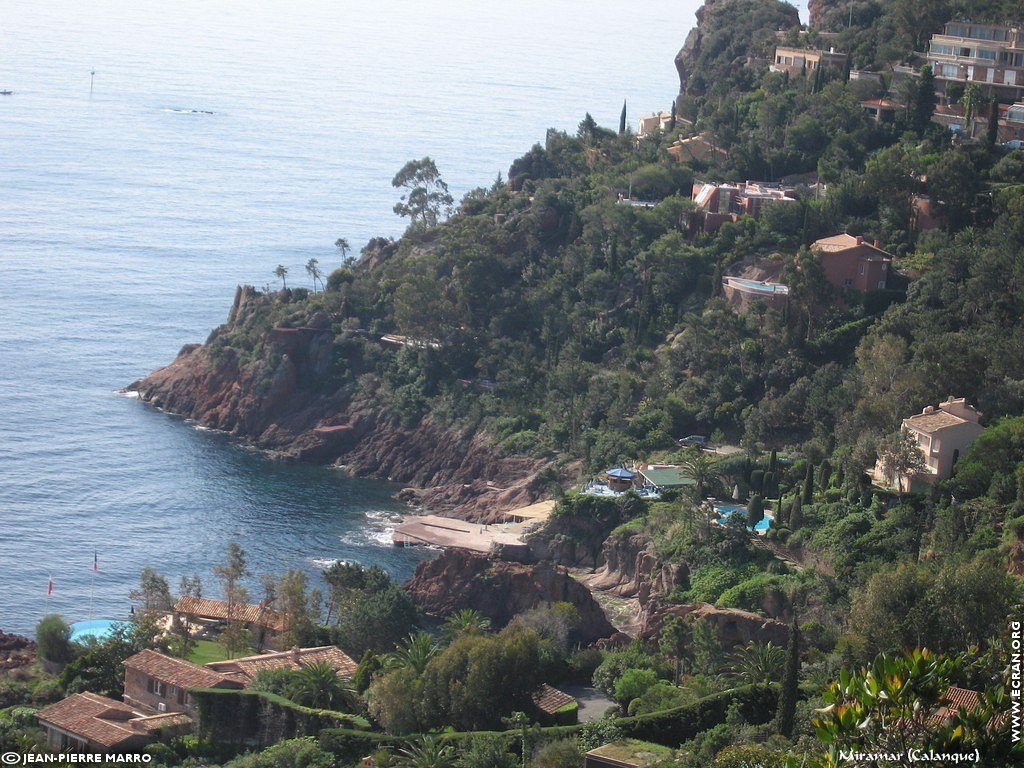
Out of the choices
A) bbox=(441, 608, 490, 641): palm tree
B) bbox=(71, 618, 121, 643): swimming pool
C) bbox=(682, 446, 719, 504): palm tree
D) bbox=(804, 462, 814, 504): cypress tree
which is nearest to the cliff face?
bbox=(682, 446, 719, 504): palm tree

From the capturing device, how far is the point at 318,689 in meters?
54.8

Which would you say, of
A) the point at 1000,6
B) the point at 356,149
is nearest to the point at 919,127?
the point at 1000,6

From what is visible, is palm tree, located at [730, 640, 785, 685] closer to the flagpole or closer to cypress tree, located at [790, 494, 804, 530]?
cypress tree, located at [790, 494, 804, 530]

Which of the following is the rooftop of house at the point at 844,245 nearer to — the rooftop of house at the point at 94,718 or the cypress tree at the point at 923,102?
the cypress tree at the point at 923,102

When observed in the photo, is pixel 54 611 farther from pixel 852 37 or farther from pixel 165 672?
pixel 852 37

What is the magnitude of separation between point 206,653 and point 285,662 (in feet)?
16.9

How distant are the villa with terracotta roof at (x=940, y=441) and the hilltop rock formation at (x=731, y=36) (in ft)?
166

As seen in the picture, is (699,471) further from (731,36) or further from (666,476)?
(731,36)

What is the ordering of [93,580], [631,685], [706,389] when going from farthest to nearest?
[706,389] < [93,580] < [631,685]

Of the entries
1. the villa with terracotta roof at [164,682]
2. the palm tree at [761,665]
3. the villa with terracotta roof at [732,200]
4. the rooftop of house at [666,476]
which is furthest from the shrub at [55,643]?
the villa with terracotta roof at [732,200]

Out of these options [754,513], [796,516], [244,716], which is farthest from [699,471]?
[244,716]

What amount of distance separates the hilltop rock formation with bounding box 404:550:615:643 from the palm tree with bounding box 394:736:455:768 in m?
17.3

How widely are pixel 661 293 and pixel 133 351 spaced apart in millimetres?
36206

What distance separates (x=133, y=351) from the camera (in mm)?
107875
